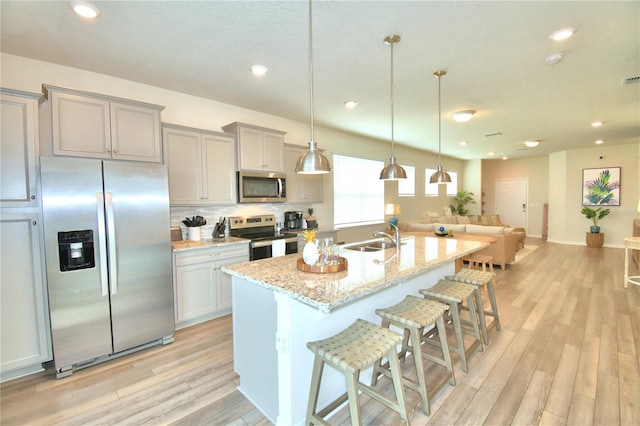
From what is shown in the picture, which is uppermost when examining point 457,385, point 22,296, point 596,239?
point 22,296

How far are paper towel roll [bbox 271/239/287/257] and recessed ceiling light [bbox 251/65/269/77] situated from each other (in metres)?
1.95

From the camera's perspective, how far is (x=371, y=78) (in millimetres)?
3207

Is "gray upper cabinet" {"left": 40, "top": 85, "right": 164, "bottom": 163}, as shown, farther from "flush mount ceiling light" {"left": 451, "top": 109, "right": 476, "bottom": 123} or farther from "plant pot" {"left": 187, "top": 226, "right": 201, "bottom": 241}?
"flush mount ceiling light" {"left": 451, "top": 109, "right": 476, "bottom": 123}

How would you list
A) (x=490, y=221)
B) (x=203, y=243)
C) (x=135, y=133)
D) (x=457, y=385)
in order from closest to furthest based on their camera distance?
(x=457, y=385), (x=135, y=133), (x=203, y=243), (x=490, y=221)

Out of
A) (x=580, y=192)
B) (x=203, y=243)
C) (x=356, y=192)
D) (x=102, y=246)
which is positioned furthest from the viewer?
(x=580, y=192)

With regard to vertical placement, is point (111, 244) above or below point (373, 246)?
above

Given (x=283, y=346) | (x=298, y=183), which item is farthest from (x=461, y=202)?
(x=283, y=346)

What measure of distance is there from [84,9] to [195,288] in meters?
2.55

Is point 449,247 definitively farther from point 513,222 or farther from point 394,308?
point 513,222

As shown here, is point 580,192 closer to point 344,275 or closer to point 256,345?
point 344,275

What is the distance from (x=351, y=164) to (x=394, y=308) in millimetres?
4254

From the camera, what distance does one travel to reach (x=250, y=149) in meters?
3.92

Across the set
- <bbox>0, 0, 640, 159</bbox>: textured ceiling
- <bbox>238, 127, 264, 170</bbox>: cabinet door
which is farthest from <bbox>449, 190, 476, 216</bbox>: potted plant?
<bbox>238, 127, 264, 170</bbox>: cabinet door

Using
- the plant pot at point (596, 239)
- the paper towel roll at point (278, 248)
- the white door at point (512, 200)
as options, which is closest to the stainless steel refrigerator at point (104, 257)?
the paper towel roll at point (278, 248)
